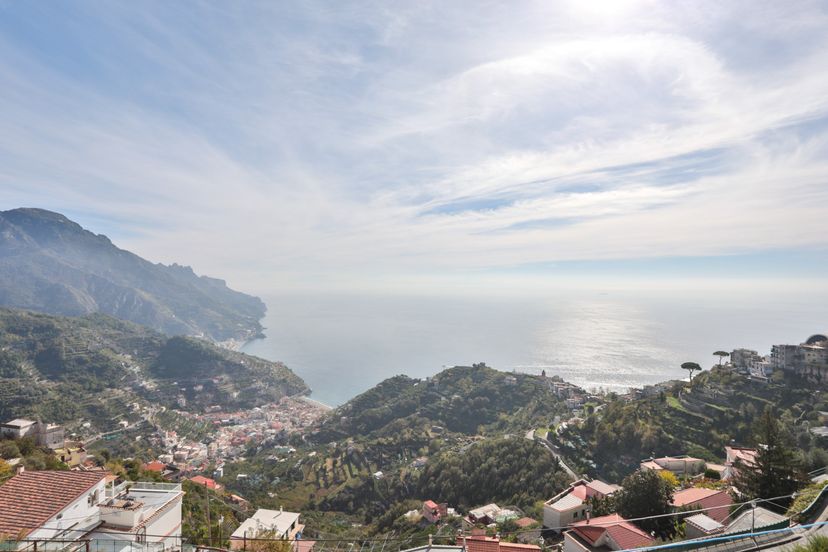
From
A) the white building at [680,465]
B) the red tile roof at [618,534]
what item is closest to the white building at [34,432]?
the red tile roof at [618,534]

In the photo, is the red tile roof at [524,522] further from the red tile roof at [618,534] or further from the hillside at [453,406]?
the hillside at [453,406]

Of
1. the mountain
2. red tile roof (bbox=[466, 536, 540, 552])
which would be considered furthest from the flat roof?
the mountain

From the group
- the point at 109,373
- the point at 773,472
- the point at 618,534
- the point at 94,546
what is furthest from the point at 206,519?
the point at 109,373

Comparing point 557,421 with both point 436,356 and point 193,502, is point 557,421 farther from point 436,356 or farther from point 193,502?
point 436,356

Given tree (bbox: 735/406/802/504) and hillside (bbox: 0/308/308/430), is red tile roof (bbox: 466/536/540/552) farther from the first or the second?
hillside (bbox: 0/308/308/430)

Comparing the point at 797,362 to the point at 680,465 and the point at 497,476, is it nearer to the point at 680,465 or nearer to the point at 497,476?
the point at 680,465

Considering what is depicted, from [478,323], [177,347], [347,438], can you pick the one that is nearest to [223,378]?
[177,347]
